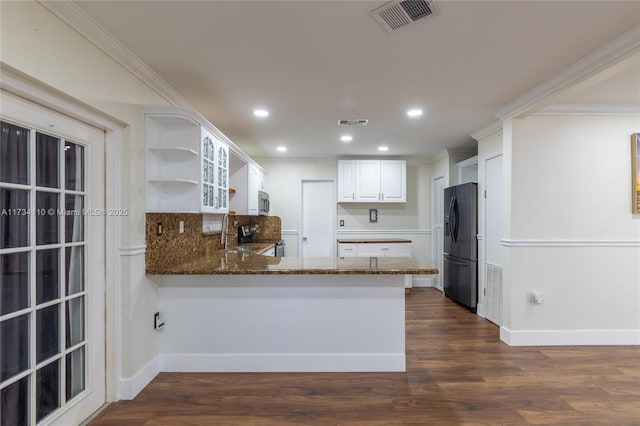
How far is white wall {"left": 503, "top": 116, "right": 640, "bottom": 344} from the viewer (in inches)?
122

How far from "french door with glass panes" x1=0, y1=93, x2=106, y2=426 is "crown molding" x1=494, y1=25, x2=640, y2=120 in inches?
131

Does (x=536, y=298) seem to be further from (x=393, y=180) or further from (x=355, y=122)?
(x=393, y=180)

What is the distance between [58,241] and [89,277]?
1.11 ft

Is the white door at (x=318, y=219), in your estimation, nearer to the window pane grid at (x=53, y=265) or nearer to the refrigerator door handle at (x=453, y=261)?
the refrigerator door handle at (x=453, y=261)

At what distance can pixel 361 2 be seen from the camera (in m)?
1.57

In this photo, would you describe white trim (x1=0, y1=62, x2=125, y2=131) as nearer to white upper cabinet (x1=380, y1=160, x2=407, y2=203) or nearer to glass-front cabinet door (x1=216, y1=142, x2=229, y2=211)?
glass-front cabinet door (x1=216, y1=142, x2=229, y2=211)

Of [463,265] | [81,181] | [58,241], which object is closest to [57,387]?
[58,241]

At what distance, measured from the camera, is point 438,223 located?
5.59 metres

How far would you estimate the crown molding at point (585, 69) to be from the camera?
191 centimetres

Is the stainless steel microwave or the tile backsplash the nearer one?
the tile backsplash

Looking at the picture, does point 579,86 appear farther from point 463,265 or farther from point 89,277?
point 89,277

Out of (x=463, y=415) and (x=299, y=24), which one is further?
(x=463, y=415)

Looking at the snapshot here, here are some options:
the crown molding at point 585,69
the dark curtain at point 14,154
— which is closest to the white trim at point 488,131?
the crown molding at point 585,69

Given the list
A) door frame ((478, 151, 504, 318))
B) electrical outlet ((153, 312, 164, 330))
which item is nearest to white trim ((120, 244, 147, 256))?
electrical outlet ((153, 312, 164, 330))
